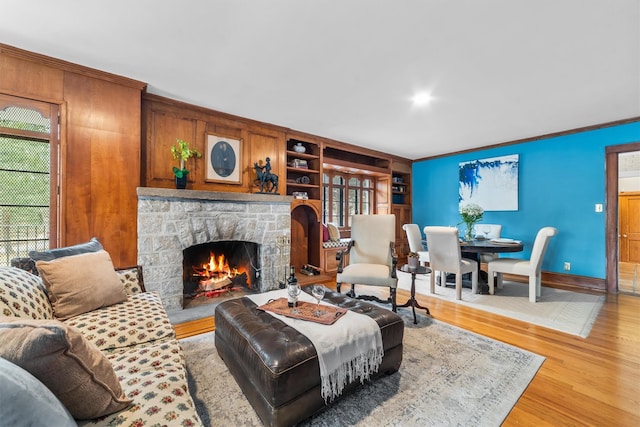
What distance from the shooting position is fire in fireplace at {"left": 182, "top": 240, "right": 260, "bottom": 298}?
12.0 ft

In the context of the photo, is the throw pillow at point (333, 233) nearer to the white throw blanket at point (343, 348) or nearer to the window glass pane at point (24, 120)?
the white throw blanket at point (343, 348)

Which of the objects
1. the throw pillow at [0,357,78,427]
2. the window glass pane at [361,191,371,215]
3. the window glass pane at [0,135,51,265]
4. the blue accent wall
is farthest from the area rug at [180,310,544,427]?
the window glass pane at [361,191,371,215]

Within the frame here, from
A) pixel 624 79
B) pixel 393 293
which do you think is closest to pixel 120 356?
pixel 393 293

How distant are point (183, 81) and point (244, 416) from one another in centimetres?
298

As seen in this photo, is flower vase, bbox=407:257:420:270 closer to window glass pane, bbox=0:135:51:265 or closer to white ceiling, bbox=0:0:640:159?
white ceiling, bbox=0:0:640:159

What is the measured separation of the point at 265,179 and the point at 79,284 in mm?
2417

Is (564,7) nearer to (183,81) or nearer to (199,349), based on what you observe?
(183,81)

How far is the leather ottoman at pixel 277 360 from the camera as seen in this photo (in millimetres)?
1302

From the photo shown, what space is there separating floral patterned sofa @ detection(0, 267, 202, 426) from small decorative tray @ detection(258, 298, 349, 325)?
62 cm

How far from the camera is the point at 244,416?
1496 mm

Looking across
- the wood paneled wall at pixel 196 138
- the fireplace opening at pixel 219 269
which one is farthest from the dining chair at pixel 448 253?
the fireplace opening at pixel 219 269

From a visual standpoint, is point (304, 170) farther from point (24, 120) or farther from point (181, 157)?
point (24, 120)

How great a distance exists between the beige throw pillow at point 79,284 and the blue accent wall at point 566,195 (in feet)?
18.7

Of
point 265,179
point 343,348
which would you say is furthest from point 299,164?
point 343,348
